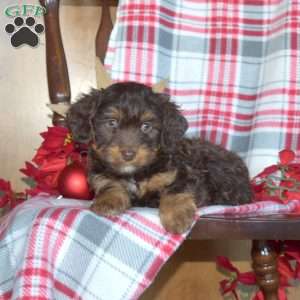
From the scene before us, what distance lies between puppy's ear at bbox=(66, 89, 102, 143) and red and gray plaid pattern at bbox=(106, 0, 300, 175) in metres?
0.67

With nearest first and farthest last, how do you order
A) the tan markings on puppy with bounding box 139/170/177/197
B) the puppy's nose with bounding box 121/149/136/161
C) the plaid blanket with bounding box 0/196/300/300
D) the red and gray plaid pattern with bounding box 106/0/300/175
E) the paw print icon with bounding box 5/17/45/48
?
the plaid blanket with bounding box 0/196/300/300, the puppy's nose with bounding box 121/149/136/161, the tan markings on puppy with bounding box 139/170/177/197, the red and gray plaid pattern with bounding box 106/0/300/175, the paw print icon with bounding box 5/17/45/48

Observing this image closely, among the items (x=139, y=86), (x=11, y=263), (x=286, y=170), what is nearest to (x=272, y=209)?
(x=286, y=170)

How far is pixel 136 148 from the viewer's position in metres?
1.63

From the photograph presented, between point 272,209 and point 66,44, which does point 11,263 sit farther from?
point 66,44

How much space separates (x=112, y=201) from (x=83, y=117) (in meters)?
0.40

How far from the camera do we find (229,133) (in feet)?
8.42

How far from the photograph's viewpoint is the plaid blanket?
1395 mm

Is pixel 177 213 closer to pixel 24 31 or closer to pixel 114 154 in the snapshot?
pixel 114 154

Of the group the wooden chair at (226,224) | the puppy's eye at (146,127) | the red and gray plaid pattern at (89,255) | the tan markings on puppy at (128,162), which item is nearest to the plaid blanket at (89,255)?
the red and gray plaid pattern at (89,255)

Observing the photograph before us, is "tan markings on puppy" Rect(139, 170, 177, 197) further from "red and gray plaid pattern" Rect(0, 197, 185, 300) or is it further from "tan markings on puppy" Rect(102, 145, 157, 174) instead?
"red and gray plaid pattern" Rect(0, 197, 185, 300)

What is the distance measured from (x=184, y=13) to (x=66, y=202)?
1270mm

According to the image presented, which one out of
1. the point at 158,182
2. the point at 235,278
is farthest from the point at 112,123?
the point at 235,278

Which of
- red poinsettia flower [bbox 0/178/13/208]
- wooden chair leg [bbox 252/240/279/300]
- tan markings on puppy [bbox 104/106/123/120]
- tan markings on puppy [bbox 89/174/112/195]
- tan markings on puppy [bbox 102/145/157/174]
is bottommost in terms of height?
wooden chair leg [bbox 252/240/279/300]

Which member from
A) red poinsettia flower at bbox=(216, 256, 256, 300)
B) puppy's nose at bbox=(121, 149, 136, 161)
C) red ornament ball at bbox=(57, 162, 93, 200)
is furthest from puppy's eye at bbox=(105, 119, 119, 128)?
red poinsettia flower at bbox=(216, 256, 256, 300)
